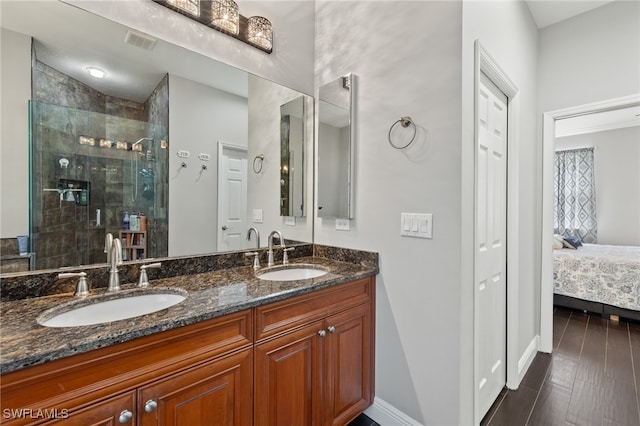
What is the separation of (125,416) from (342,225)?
142 centimetres

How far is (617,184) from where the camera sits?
497 cm

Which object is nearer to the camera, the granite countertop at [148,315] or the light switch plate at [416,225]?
the granite countertop at [148,315]

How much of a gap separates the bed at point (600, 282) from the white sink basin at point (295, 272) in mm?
3353

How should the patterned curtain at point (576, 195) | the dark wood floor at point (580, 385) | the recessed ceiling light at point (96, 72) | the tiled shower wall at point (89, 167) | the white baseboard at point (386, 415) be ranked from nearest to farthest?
the tiled shower wall at point (89, 167) < the recessed ceiling light at point (96, 72) < the white baseboard at point (386, 415) < the dark wood floor at point (580, 385) < the patterned curtain at point (576, 195)

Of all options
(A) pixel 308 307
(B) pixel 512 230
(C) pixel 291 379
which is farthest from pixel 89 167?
(B) pixel 512 230

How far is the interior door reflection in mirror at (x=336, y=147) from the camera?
186 cm

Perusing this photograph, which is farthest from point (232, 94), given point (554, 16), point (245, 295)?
point (554, 16)

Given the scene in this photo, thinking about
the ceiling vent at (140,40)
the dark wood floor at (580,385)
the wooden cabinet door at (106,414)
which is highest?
the ceiling vent at (140,40)

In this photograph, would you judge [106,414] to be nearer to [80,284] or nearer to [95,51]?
[80,284]

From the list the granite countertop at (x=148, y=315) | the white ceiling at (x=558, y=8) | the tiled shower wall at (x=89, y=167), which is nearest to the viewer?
the granite countertop at (x=148, y=315)

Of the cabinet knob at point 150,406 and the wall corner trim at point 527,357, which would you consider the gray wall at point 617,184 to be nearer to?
the wall corner trim at point 527,357

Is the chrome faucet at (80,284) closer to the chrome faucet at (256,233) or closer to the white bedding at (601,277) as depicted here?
the chrome faucet at (256,233)

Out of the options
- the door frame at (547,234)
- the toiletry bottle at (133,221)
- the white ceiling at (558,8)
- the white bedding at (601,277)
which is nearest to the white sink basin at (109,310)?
the toiletry bottle at (133,221)

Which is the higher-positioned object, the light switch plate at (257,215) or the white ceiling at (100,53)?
the white ceiling at (100,53)
